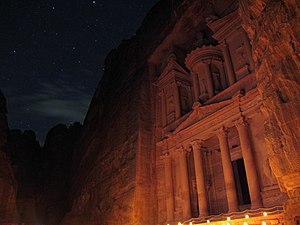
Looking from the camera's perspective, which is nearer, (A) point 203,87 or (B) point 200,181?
(B) point 200,181

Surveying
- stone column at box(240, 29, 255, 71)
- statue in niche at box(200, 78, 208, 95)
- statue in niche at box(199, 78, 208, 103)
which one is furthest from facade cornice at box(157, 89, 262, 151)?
statue in niche at box(200, 78, 208, 95)

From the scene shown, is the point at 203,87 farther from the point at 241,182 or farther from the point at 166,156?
the point at 241,182

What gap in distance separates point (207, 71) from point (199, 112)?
314 cm

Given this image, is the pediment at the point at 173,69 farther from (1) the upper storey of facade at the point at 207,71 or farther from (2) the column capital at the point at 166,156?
(2) the column capital at the point at 166,156

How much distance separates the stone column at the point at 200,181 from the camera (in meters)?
13.6

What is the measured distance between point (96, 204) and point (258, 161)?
12196mm

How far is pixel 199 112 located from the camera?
1535cm

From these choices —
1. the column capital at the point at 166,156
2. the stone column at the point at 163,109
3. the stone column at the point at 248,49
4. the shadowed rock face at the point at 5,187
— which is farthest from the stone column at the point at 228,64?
the shadowed rock face at the point at 5,187

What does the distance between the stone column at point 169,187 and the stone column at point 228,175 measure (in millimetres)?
4044

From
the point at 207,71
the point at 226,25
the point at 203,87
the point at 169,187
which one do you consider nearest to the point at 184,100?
the point at 203,87

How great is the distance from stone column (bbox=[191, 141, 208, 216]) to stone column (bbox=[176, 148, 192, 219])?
2.92 ft

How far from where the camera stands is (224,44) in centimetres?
1622

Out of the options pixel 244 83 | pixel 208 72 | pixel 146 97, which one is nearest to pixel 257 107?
pixel 244 83

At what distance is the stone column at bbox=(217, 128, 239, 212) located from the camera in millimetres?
12258
